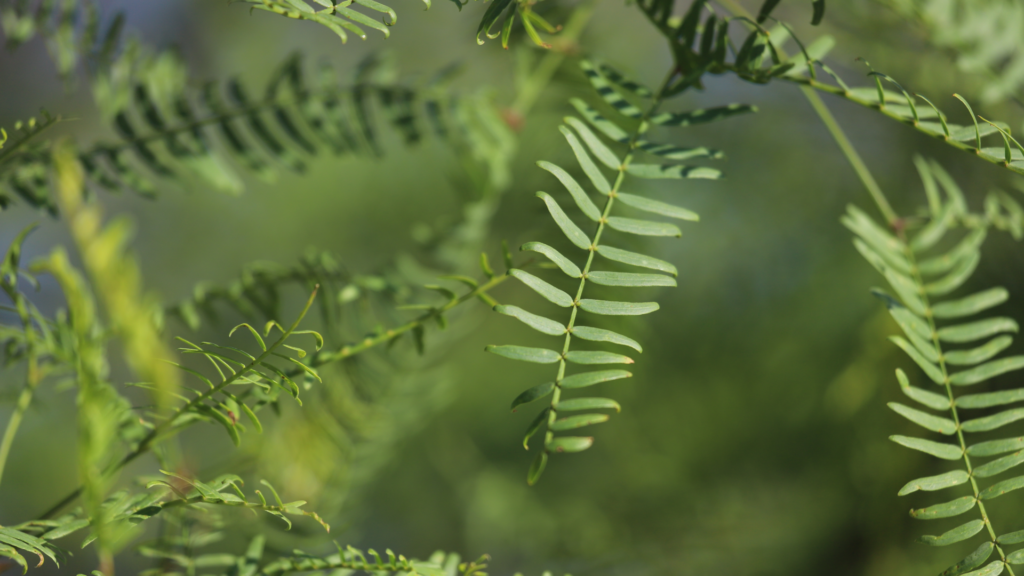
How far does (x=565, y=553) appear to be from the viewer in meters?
0.62

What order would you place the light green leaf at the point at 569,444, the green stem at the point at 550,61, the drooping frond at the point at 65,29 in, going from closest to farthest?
the light green leaf at the point at 569,444
the drooping frond at the point at 65,29
the green stem at the point at 550,61

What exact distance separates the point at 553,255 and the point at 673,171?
0.27ft

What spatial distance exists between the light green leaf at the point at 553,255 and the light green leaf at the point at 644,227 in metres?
0.03

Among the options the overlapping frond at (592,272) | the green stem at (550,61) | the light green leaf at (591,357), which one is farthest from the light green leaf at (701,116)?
the green stem at (550,61)

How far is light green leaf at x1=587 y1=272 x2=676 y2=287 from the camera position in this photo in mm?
A: 198

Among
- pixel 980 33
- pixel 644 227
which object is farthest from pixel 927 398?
pixel 980 33

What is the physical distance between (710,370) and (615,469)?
16 cm

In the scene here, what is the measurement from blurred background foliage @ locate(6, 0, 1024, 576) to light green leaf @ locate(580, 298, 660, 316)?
0.12 metres

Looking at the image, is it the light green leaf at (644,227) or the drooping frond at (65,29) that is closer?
the light green leaf at (644,227)

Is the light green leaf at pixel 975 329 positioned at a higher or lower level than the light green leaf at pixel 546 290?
higher

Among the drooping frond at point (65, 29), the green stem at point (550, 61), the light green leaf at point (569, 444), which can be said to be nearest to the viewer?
the light green leaf at point (569, 444)

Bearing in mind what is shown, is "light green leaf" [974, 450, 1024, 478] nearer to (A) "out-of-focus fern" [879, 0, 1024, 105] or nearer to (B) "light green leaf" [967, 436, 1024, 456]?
(B) "light green leaf" [967, 436, 1024, 456]

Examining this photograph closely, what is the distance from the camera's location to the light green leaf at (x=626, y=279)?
0.20 metres

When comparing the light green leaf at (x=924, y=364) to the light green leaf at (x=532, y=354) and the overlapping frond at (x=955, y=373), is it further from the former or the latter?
the light green leaf at (x=532, y=354)
